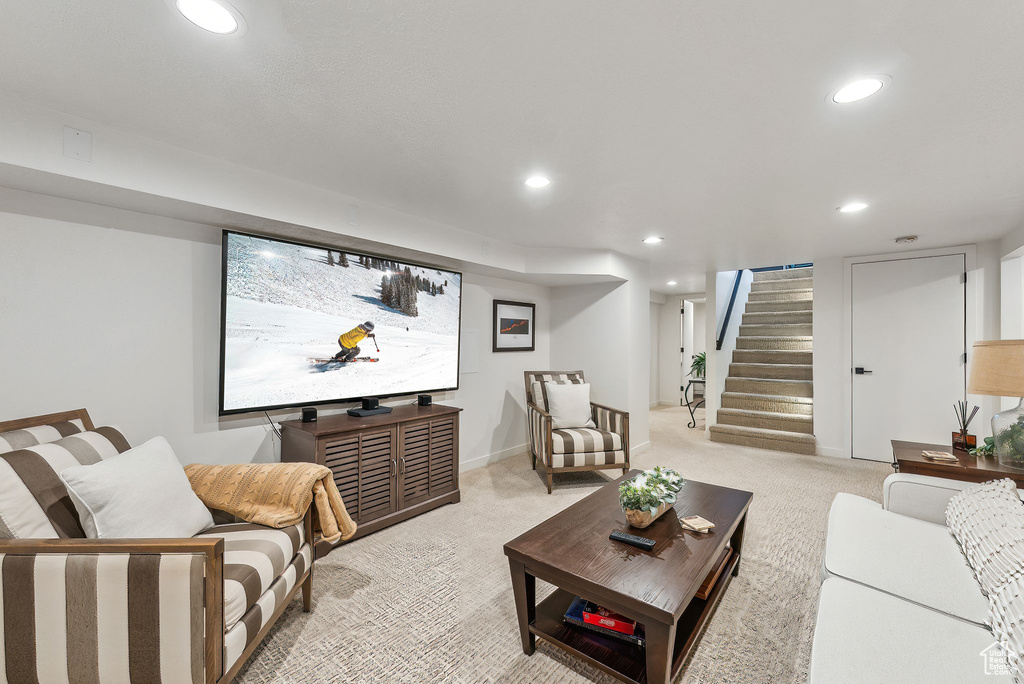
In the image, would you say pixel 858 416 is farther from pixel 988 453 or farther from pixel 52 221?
pixel 52 221

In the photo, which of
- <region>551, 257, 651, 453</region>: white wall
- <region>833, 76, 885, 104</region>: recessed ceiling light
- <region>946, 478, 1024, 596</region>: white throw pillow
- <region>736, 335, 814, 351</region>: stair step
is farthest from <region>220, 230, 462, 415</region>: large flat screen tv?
<region>736, 335, 814, 351</region>: stair step

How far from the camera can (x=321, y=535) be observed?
6.42ft

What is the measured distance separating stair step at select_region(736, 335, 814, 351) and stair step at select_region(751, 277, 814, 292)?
1.05 m

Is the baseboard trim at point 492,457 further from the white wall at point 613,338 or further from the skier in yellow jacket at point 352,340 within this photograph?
the skier in yellow jacket at point 352,340

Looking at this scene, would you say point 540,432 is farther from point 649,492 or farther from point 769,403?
point 769,403

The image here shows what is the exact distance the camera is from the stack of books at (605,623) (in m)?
1.59

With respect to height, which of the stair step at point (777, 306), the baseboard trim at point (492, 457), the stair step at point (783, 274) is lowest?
the baseboard trim at point (492, 457)

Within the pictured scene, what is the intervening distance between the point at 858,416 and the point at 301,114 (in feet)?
18.5

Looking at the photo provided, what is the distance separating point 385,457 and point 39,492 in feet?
5.49

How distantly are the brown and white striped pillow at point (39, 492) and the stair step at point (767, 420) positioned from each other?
19.5 feet

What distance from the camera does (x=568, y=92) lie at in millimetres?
1620

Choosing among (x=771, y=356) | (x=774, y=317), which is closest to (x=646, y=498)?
(x=771, y=356)

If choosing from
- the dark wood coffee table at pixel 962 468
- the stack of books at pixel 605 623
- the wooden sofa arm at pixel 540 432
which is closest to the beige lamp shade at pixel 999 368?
the dark wood coffee table at pixel 962 468

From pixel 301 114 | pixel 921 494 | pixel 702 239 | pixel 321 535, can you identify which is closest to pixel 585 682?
pixel 321 535
